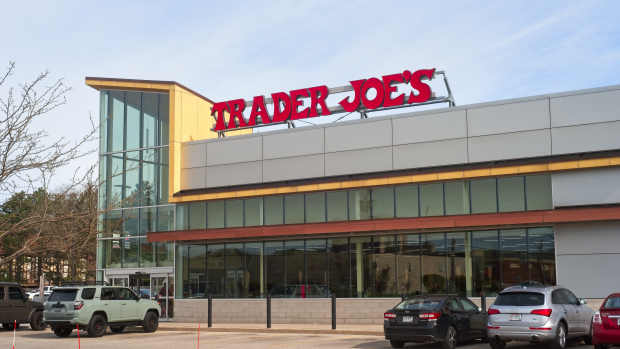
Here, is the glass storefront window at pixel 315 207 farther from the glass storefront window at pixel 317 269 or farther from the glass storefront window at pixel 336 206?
the glass storefront window at pixel 317 269

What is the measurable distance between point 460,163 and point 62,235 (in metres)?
21.5

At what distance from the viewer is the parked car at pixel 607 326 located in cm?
1588

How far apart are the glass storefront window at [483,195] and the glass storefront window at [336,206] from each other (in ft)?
18.0

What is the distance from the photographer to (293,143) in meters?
32.1

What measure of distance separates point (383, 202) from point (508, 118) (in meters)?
6.13

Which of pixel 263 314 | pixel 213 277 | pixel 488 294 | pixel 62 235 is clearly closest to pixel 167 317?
pixel 213 277

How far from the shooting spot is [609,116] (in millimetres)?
26031

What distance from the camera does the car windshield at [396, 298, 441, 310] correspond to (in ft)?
60.5

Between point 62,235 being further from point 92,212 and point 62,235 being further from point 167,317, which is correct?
point 167,317

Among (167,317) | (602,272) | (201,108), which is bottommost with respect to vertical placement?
(167,317)

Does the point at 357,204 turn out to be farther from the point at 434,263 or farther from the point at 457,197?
the point at 457,197

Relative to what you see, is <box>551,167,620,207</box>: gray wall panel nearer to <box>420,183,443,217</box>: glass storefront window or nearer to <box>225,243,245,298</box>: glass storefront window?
<box>420,183,443,217</box>: glass storefront window

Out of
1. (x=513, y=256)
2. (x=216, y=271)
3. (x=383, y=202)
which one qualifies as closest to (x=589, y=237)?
(x=513, y=256)

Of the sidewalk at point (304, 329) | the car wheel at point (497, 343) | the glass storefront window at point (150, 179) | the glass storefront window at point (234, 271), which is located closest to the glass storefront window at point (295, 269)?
the glass storefront window at point (234, 271)
